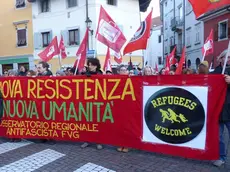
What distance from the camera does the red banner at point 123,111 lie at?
14.1 ft

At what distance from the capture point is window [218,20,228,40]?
2251 cm

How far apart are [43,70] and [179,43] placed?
2983 cm

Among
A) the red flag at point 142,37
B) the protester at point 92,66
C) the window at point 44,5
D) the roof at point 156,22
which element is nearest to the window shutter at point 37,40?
the window at point 44,5

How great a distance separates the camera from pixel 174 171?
4.19 meters

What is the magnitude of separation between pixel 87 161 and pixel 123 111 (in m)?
1.05

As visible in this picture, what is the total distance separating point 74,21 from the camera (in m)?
24.4

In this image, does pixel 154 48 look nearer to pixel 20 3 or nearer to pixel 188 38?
pixel 188 38

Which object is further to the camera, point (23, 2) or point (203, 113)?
point (23, 2)

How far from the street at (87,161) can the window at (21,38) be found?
23351 millimetres

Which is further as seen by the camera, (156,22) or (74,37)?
(156,22)

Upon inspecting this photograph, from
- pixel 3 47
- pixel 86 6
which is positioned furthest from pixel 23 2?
pixel 86 6

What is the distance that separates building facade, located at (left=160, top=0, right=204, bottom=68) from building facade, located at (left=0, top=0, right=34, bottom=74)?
1495 cm

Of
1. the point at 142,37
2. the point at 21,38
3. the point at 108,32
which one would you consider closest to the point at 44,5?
the point at 21,38

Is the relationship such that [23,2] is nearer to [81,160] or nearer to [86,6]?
[86,6]
